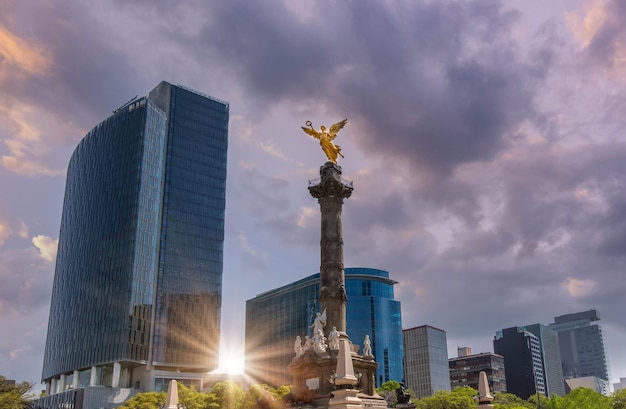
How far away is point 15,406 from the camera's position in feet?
184

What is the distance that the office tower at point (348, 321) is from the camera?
162500mm

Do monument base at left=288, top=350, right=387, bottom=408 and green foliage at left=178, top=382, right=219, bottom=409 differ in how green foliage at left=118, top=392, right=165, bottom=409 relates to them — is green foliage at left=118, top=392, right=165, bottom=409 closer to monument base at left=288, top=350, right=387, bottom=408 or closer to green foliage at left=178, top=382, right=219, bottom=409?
green foliage at left=178, top=382, right=219, bottom=409

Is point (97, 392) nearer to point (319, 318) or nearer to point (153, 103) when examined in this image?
point (153, 103)

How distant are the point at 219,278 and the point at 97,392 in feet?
108

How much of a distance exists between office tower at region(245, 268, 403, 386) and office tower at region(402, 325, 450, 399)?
31.9 m

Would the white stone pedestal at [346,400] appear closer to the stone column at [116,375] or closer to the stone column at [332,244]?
the stone column at [332,244]

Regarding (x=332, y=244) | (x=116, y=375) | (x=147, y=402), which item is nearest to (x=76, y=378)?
(x=116, y=375)

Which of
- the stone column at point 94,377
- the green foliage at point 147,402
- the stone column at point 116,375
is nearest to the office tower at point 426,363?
the stone column at point 116,375

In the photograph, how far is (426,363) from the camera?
19188 cm

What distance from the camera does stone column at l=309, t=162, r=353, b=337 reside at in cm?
4716

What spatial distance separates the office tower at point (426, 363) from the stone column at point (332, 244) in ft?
497

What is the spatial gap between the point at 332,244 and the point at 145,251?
251ft

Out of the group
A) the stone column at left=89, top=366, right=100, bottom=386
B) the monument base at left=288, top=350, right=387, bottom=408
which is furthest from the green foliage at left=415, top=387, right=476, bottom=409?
the stone column at left=89, top=366, right=100, bottom=386

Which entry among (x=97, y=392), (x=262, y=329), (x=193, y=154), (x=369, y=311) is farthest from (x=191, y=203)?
(x=262, y=329)
